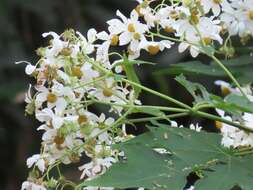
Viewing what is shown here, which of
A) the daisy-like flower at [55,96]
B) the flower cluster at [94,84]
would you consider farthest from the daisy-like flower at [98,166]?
the daisy-like flower at [55,96]

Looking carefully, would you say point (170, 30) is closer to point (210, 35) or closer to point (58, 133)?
point (210, 35)

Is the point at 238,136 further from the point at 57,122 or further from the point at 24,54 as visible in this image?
the point at 24,54

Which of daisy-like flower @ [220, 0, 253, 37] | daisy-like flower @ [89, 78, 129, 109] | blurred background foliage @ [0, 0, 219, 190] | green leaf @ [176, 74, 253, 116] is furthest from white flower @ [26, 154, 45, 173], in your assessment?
blurred background foliage @ [0, 0, 219, 190]

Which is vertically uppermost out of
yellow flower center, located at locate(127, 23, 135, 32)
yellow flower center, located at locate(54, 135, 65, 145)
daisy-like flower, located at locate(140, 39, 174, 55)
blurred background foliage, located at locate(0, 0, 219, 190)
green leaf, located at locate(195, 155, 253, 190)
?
blurred background foliage, located at locate(0, 0, 219, 190)

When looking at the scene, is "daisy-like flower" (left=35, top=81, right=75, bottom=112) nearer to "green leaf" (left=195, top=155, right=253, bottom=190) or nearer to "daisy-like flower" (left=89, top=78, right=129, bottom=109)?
"daisy-like flower" (left=89, top=78, right=129, bottom=109)

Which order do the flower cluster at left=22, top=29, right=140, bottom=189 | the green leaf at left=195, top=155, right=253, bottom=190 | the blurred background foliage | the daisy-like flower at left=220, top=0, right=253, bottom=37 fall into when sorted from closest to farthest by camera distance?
the green leaf at left=195, top=155, right=253, bottom=190 → the flower cluster at left=22, top=29, right=140, bottom=189 → the daisy-like flower at left=220, top=0, right=253, bottom=37 → the blurred background foliage

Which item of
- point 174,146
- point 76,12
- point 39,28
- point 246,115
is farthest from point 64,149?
point 39,28
